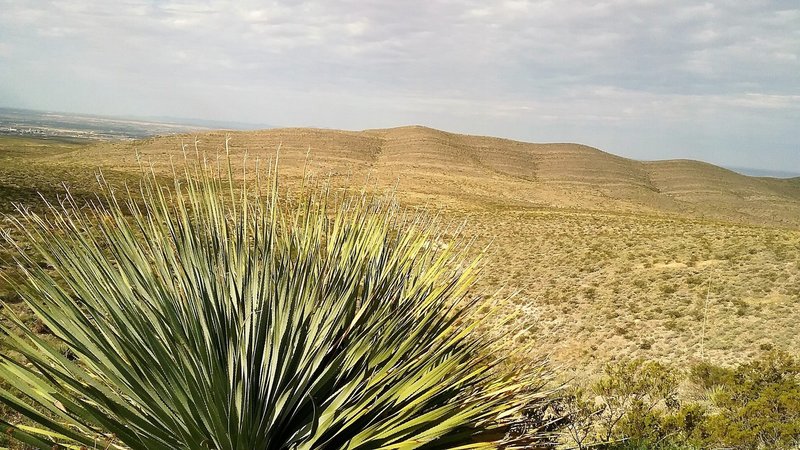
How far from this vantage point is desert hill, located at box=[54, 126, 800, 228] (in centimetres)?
5178

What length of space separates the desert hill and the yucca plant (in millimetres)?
35573

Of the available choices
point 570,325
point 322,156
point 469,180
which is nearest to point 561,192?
point 469,180

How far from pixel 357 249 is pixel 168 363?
139cm

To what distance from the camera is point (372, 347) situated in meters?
2.35

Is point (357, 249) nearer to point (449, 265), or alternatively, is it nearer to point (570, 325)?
point (449, 265)

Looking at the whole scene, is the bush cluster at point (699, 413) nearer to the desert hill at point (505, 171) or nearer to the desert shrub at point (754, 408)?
the desert shrub at point (754, 408)

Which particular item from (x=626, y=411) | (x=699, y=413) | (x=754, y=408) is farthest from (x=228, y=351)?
(x=754, y=408)

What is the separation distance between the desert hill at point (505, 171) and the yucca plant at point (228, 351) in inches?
1401

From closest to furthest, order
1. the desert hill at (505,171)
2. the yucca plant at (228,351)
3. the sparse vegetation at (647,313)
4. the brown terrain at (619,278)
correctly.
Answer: the yucca plant at (228,351)
the sparse vegetation at (647,313)
the brown terrain at (619,278)
the desert hill at (505,171)

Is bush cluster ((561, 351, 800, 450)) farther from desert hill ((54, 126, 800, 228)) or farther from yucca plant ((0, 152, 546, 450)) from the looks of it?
desert hill ((54, 126, 800, 228))

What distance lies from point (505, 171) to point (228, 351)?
7477 cm

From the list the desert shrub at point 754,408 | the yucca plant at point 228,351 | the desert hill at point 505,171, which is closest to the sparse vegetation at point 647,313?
the desert shrub at point 754,408

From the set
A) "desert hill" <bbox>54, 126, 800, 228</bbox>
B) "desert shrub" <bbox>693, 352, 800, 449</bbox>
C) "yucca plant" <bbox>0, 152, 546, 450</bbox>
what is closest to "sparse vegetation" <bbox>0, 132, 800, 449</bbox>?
"desert shrub" <bbox>693, 352, 800, 449</bbox>

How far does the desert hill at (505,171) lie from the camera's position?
51781 millimetres
